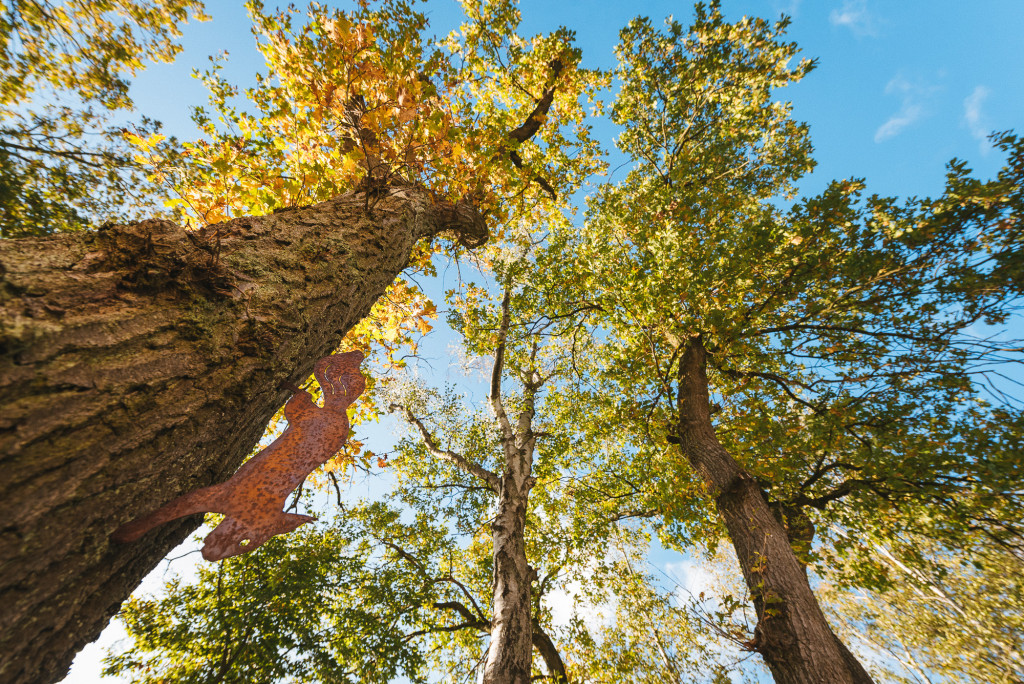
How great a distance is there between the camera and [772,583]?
3424 millimetres

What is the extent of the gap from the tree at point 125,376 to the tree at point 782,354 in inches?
172

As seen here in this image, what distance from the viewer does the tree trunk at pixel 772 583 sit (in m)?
3.00

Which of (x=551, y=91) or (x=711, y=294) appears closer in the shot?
(x=711, y=294)

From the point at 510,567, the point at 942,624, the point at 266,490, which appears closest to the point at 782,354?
the point at 510,567

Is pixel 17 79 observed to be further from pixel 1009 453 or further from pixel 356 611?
pixel 1009 453

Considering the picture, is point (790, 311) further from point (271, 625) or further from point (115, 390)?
point (271, 625)

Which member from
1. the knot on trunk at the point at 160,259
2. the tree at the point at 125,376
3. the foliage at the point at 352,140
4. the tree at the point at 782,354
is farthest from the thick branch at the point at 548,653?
the knot on trunk at the point at 160,259

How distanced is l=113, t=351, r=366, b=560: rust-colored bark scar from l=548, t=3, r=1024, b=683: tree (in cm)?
411

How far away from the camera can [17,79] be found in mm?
4863

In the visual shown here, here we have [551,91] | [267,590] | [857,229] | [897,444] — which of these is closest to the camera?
[897,444]

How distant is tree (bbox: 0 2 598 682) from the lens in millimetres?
779

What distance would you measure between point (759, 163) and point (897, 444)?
7424mm

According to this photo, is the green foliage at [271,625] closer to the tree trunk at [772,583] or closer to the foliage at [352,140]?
the foliage at [352,140]

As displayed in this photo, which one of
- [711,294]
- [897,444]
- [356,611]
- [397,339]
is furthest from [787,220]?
[356,611]
